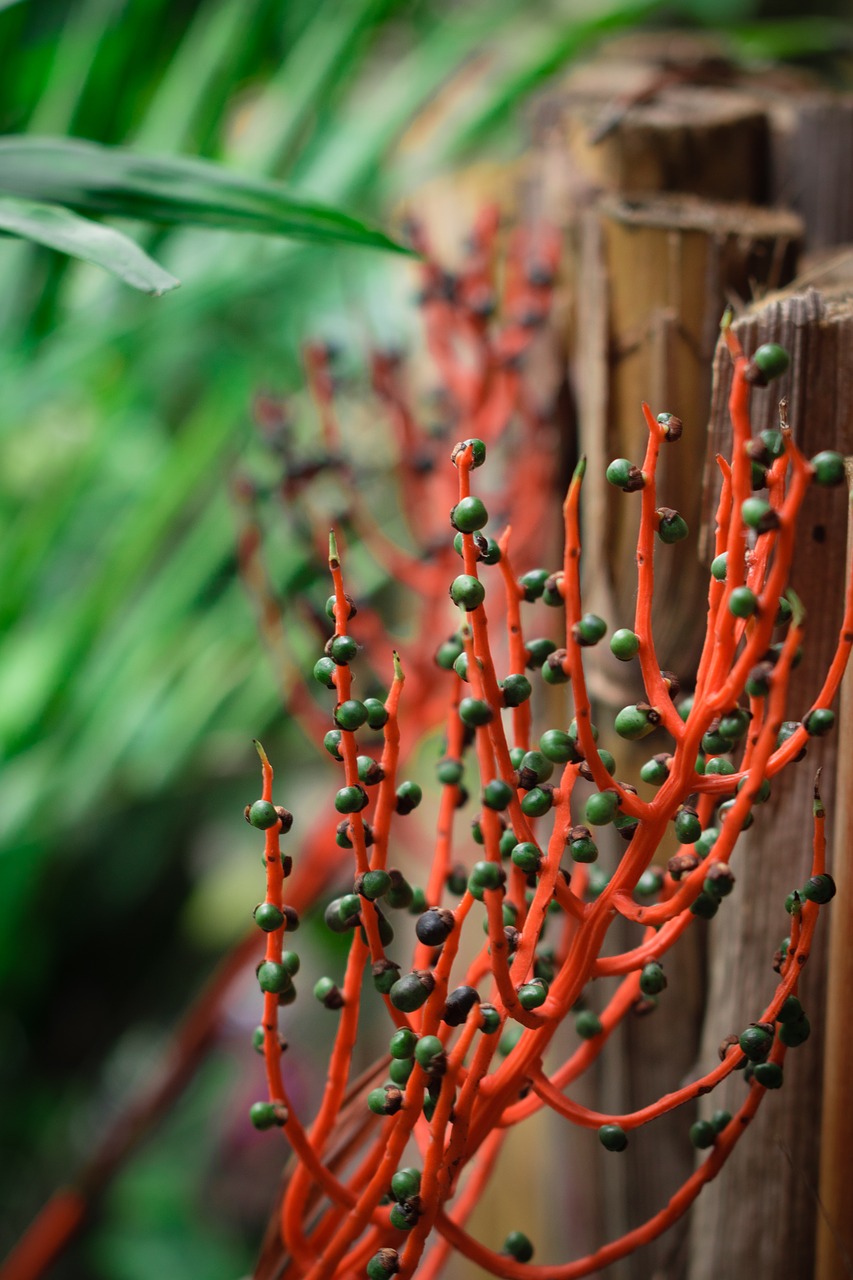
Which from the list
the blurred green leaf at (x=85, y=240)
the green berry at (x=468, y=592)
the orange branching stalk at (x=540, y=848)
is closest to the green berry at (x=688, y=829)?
the orange branching stalk at (x=540, y=848)

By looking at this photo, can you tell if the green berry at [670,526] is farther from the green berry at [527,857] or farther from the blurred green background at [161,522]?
the blurred green background at [161,522]

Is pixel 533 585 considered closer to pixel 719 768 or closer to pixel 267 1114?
pixel 719 768

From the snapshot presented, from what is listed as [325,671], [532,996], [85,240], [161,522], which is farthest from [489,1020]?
[161,522]

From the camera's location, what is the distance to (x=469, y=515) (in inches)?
13.1

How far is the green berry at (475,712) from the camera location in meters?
0.34

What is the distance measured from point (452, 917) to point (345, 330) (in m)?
1.12

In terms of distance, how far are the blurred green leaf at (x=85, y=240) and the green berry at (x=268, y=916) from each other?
0.23 meters

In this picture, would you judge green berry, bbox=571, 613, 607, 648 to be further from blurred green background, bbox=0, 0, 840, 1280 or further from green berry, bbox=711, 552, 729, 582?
blurred green background, bbox=0, 0, 840, 1280

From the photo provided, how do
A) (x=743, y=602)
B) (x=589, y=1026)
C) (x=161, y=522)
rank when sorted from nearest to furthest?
1. (x=743, y=602)
2. (x=589, y=1026)
3. (x=161, y=522)

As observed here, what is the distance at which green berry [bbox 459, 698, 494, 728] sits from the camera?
0.34m

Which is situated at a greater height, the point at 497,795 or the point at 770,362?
the point at 770,362

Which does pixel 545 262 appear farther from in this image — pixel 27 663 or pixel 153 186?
pixel 27 663

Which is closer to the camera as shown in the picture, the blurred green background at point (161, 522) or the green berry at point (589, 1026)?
the green berry at point (589, 1026)

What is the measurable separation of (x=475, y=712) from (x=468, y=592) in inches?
1.4
